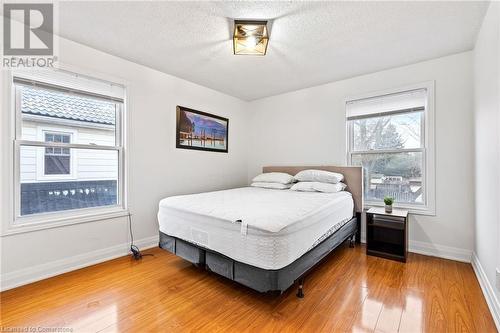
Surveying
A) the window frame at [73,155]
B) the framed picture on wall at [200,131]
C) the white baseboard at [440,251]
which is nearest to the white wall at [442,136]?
the white baseboard at [440,251]

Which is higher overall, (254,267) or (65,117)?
(65,117)

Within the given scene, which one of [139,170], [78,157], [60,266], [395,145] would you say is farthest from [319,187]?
[60,266]

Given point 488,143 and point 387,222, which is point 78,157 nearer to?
point 387,222

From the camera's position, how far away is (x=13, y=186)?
2062mm

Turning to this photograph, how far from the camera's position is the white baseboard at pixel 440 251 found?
256cm

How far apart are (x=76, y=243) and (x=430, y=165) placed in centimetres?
424

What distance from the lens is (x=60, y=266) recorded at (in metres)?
2.28

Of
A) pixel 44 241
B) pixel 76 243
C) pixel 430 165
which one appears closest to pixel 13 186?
pixel 44 241

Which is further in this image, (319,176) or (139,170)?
(319,176)

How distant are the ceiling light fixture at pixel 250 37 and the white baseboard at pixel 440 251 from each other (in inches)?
120

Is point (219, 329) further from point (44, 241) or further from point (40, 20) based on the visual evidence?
point (40, 20)

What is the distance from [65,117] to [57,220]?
110 centimetres

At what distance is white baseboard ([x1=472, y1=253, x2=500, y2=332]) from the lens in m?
1.57

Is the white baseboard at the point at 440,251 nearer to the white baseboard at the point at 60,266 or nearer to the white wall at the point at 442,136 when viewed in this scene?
the white wall at the point at 442,136
